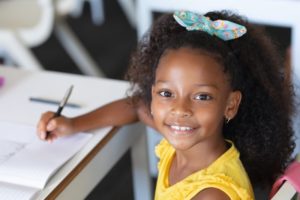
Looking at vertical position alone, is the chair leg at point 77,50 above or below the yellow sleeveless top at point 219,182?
above

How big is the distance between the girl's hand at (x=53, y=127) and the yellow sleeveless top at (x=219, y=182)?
0.72 feet

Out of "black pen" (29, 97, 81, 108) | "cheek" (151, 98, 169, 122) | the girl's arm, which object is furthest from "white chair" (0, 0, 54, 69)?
"cheek" (151, 98, 169, 122)

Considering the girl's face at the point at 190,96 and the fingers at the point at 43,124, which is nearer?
the girl's face at the point at 190,96

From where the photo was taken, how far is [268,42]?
1.06 meters

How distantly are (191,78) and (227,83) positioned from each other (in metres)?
0.07

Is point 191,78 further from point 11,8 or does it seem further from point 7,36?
point 11,8

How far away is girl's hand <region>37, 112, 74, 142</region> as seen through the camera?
1.11 meters

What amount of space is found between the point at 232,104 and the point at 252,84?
0.07 metres

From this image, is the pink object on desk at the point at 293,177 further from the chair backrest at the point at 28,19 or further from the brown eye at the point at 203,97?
the chair backrest at the point at 28,19

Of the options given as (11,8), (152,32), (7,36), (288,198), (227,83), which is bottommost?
(288,198)

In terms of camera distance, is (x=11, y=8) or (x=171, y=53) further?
(x=11, y=8)

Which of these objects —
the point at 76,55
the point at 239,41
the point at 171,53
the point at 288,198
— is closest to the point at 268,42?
the point at 239,41

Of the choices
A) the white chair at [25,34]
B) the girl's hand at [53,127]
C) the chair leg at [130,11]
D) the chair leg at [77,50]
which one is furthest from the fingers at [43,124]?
the chair leg at [130,11]

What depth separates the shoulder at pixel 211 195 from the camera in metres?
0.91
